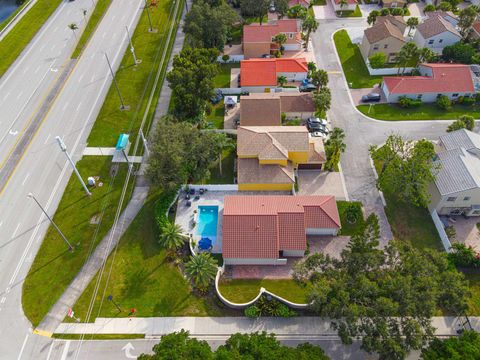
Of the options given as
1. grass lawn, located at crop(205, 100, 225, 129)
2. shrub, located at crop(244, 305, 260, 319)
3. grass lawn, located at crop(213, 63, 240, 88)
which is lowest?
shrub, located at crop(244, 305, 260, 319)

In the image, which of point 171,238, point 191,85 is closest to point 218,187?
point 171,238

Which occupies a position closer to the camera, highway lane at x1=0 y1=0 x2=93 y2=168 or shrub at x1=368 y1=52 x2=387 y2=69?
highway lane at x1=0 y1=0 x2=93 y2=168

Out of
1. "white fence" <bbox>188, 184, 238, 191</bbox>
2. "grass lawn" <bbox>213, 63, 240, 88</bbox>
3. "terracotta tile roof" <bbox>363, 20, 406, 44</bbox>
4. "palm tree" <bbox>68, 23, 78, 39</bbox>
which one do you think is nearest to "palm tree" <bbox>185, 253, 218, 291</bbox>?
"white fence" <bbox>188, 184, 238, 191</bbox>

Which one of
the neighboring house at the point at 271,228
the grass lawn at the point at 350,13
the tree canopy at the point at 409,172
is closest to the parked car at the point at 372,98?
the tree canopy at the point at 409,172

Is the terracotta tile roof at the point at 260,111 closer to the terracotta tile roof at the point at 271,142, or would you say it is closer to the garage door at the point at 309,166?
the terracotta tile roof at the point at 271,142

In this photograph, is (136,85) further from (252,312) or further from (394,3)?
(394,3)

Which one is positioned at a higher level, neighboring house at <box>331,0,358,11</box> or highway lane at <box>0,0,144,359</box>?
neighboring house at <box>331,0,358,11</box>

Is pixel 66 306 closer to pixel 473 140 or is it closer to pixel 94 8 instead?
pixel 473 140

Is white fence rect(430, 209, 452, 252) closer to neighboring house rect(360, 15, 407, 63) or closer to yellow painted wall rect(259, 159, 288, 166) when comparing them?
yellow painted wall rect(259, 159, 288, 166)

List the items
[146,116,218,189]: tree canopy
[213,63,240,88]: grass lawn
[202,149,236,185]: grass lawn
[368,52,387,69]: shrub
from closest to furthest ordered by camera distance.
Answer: [146,116,218,189]: tree canopy
[202,149,236,185]: grass lawn
[368,52,387,69]: shrub
[213,63,240,88]: grass lawn
